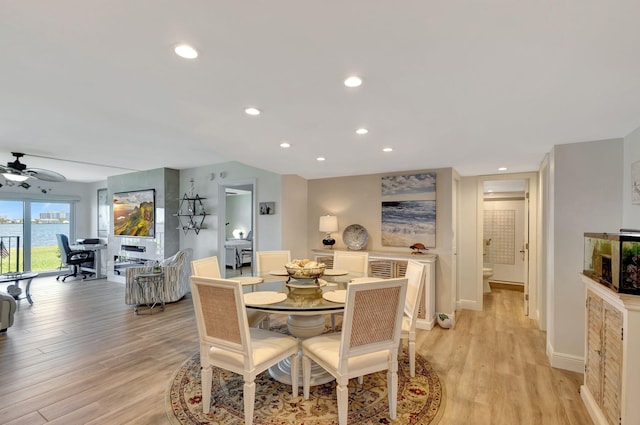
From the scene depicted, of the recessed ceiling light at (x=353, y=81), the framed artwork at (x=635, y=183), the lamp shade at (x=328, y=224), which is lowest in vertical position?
the lamp shade at (x=328, y=224)

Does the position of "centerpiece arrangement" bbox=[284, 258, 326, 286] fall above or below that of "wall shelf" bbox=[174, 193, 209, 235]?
below

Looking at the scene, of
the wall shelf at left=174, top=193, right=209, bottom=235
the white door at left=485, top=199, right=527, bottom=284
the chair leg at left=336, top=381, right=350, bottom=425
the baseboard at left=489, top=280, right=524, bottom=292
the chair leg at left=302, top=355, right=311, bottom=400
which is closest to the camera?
the chair leg at left=336, top=381, right=350, bottom=425

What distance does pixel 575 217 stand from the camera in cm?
283

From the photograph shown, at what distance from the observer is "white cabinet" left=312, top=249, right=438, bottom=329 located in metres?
3.96

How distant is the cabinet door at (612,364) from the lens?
1.83 m

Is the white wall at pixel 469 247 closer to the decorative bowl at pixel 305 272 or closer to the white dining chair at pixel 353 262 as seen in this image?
the white dining chair at pixel 353 262

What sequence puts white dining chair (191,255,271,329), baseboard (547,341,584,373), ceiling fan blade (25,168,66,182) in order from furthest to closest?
ceiling fan blade (25,168,66,182)
white dining chair (191,255,271,329)
baseboard (547,341,584,373)

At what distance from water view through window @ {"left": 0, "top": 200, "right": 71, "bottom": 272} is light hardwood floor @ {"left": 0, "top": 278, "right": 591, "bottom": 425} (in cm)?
378

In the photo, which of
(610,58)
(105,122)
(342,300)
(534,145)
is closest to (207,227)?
(105,122)

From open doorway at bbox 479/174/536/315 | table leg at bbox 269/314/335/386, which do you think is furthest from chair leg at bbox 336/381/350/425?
open doorway at bbox 479/174/536/315

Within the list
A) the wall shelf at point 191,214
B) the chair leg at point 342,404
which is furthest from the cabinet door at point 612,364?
the wall shelf at point 191,214

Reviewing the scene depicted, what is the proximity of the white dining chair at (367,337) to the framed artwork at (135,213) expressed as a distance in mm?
5280

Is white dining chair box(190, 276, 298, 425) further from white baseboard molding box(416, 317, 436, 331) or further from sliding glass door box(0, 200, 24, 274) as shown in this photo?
sliding glass door box(0, 200, 24, 274)

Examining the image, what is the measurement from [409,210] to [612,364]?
2762 mm
